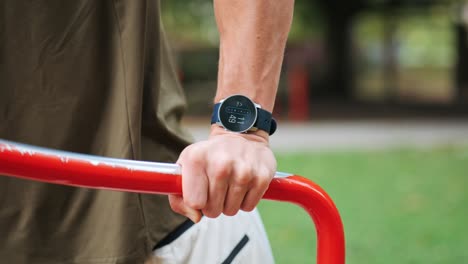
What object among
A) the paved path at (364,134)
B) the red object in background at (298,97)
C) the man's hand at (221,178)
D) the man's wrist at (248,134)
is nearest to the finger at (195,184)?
the man's hand at (221,178)

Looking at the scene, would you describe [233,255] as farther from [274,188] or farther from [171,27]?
[171,27]

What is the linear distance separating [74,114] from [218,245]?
1.09 feet

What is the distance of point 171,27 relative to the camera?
1780cm

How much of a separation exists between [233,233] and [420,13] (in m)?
16.9

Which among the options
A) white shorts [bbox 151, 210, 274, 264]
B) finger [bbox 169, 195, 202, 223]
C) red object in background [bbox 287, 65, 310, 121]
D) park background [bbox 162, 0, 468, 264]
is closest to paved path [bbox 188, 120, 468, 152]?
park background [bbox 162, 0, 468, 264]

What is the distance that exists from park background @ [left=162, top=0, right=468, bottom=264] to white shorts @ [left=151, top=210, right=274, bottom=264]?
3534mm

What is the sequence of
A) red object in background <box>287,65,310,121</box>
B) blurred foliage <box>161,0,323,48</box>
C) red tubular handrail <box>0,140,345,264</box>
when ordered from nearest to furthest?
red tubular handrail <box>0,140,345,264</box> → red object in background <box>287,65,310,121</box> → blurred foliage <box>161,0,323,48</box>

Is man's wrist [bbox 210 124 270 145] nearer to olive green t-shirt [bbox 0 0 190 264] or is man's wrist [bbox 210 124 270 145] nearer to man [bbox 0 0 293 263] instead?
man [bbox 0 0 293 263]

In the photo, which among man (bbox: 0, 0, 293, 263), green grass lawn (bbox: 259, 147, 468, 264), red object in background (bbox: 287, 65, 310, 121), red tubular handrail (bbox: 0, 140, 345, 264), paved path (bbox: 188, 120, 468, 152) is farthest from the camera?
red object in background (bbox: 287, 65, 310, 121)

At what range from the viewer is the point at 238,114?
108 cm

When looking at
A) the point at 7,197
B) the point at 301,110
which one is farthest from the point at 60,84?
the point at 301,110

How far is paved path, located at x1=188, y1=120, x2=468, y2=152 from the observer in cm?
1029

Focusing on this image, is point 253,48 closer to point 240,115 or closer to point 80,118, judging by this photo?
point 240,115

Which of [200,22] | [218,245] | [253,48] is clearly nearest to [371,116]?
[200,22]
